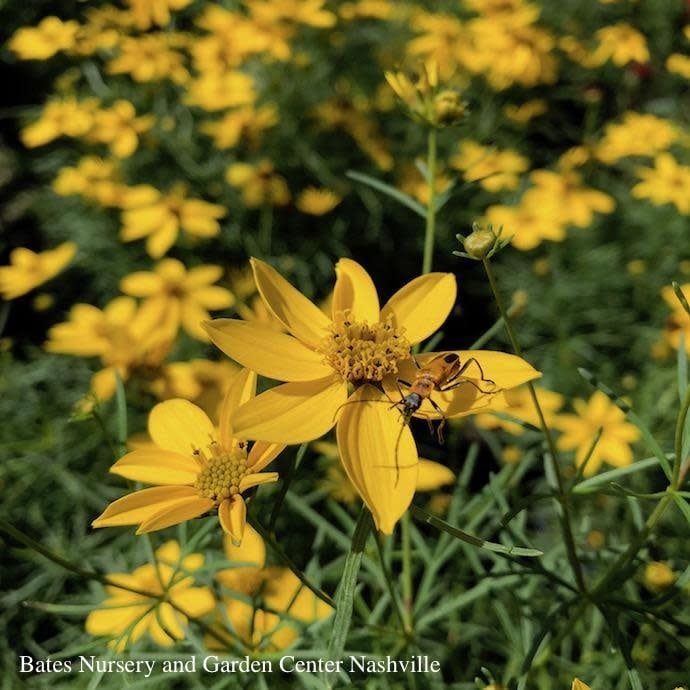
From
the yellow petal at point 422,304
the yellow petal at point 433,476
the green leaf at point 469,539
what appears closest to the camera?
the green leaf at point 469,539

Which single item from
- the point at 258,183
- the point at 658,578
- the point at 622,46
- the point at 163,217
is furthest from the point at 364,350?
the point at 622,46

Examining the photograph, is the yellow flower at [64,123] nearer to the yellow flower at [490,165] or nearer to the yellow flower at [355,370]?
the yellow flower at [490,165]

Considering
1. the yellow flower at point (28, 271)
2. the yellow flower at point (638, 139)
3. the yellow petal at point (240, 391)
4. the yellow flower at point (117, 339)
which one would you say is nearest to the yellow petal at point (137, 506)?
the yellow petal at point (240, 391)

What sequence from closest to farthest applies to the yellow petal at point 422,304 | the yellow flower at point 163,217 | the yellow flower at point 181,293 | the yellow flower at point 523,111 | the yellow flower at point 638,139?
1. the yellow petal at point 422,304
2. the yellow flower at point 181,293
3. the yellow flower at point 163,217
4. the yellow flower at point 638,139
5. the yellow flower at point 523,111

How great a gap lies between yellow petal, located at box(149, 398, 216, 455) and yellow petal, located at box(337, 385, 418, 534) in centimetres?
21

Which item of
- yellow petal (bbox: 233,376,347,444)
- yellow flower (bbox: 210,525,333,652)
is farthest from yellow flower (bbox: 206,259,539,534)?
yellow flower (bbox: 210,525,333,652)

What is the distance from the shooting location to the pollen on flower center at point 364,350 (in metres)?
0.79

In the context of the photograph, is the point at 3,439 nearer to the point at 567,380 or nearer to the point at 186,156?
the point at 186,156

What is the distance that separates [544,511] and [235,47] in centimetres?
183

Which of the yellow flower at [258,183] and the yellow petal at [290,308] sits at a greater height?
the yellow petal at [290,308]

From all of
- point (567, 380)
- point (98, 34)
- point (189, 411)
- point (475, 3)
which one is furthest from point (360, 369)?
point (475, 3)

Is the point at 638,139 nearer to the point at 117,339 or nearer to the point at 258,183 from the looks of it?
the point at 258,183

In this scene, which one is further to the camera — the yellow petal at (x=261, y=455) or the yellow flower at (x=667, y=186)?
the yellow flower at (x=667, y=186)

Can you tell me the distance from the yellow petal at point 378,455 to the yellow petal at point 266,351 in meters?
0.06
